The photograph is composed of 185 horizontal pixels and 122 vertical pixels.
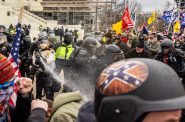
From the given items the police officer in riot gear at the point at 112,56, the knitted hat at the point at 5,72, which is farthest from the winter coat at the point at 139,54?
the knitted hat at the point at 5,72

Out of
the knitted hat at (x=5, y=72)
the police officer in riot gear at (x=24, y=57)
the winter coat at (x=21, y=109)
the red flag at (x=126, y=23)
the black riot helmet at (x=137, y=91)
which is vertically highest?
the black riot helmet at (x=137, y=91)

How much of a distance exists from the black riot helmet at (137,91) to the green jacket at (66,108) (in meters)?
1.15

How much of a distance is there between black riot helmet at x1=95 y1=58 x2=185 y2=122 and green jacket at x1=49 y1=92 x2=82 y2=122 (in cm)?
115

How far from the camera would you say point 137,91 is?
1859 millimetres

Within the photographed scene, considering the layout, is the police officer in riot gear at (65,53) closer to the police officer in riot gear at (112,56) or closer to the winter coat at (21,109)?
the police officer in riot gear at (112,56)

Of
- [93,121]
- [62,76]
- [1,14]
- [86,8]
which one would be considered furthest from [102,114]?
[86,8]

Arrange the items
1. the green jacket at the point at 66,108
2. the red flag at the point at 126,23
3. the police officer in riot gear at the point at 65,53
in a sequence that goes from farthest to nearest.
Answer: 1. the red flag at the point at 126,23
2. the police officer in riot gear at the point at 65,53
3. the green jacket at the point at 66,108

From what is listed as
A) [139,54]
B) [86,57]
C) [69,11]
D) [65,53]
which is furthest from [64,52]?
[69,11]

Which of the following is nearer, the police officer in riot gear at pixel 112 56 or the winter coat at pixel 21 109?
the winter coat at pixel 21 109

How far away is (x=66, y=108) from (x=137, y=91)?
136cm

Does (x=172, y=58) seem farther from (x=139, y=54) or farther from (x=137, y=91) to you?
(x=137, y=91)

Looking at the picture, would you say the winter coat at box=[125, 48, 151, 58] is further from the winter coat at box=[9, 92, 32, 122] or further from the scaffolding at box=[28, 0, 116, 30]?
the scaffolding at box=[28, 0, 116, 30]

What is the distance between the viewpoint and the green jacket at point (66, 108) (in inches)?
122

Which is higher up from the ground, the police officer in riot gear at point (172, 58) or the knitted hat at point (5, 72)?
the knitted hat at point (5, 72)
